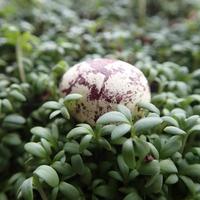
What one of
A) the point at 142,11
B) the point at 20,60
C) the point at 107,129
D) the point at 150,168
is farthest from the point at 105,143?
the point at 142,11

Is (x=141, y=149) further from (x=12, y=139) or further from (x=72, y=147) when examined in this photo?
(x=12, y=139)

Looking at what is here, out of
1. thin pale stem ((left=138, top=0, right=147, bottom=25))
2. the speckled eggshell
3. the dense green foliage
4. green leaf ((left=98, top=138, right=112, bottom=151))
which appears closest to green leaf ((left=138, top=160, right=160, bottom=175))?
the dense green foliage

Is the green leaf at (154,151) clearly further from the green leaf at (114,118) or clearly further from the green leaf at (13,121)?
the green leaf at (13,121)

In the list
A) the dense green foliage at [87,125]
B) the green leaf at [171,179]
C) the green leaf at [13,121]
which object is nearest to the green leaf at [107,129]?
the dense green foliage at [87,125]

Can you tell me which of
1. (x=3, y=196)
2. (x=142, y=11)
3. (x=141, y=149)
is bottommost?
(x=3, y=196)

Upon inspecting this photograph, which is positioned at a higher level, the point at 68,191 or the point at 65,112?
the point at 65,112

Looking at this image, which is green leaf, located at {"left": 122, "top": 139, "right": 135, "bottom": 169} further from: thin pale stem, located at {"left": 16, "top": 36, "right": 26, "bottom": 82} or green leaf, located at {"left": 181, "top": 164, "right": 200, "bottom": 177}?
thin pale stem, located at {"left": 16, "top": 36, "right": 26, "bottom": 82}
